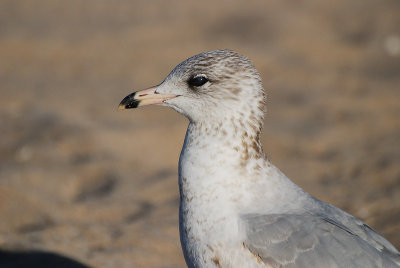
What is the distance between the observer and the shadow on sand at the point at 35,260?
447 cm

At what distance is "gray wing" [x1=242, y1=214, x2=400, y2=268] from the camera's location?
299 cm

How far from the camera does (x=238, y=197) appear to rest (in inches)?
128

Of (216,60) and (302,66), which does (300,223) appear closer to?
(216,60)

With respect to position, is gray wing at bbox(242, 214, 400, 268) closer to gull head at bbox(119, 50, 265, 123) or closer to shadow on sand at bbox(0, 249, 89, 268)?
gull head at bbox(119, 50, 265, 123)

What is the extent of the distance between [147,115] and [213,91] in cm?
382

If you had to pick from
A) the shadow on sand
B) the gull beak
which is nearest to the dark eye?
the gull beak

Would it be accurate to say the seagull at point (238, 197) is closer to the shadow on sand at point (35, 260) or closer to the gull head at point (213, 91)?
the gull head at point (213, 91)

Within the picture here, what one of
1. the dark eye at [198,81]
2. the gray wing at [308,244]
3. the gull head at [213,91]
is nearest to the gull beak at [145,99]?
the gull head at [213,91]

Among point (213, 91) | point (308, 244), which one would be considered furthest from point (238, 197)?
point (213, 91)

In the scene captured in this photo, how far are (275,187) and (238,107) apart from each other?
51 cm

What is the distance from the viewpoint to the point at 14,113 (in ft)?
22.7

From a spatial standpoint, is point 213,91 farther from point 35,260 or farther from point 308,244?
point 35,260


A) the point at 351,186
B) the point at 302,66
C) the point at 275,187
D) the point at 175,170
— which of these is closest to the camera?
the point at 275,187

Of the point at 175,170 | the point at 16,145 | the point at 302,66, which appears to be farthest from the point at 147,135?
the point at 302,66
